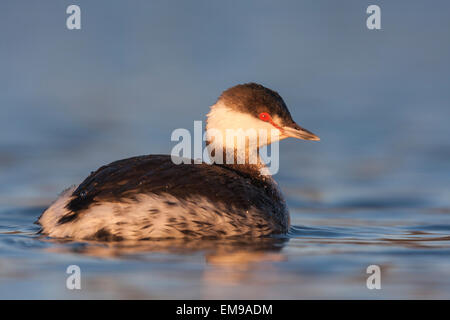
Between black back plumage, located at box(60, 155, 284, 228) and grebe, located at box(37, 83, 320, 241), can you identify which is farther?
black back plumage, located at box(60, 155, 284, 228)

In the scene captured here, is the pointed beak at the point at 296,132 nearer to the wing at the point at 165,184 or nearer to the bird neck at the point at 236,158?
the bird neck at the point at 236,158

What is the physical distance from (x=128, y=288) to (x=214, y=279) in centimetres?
73

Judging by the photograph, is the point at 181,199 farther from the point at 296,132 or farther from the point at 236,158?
the point at 296,132

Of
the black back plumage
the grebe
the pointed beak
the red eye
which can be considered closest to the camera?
the grebe

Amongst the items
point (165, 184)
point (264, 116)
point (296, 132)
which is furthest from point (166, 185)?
point (296, 132)

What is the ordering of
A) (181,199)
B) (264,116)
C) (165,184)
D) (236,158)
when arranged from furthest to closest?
(236,158) < (264,116) < (165,184) < (181,199)

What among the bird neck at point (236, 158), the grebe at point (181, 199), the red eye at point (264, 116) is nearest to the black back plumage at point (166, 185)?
the grebe at point (181, 199)

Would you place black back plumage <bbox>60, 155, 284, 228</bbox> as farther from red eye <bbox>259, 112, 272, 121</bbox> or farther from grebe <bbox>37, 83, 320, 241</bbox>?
red eye <bbox>259, 112, 272, 121</bbox>

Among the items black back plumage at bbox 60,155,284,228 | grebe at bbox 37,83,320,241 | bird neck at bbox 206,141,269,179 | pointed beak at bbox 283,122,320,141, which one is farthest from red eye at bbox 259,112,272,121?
black back plumage at bbox 60,155,284,228

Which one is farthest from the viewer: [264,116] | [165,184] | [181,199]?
[264,116]

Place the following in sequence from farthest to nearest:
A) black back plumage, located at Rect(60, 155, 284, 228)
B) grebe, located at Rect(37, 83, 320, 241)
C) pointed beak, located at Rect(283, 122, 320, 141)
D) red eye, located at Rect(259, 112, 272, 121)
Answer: pointed beak, located at Rect(283, 122, 320, 141) → red eye, located at Rect(259, 112, 272, 121) → black back plumage, located at Rect(60, 155, 284, 228) → grebe, located at Rect(37, 83, 320, 241)

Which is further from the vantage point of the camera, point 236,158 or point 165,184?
point 236,158

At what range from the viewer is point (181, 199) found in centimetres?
847

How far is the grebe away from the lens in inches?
326
